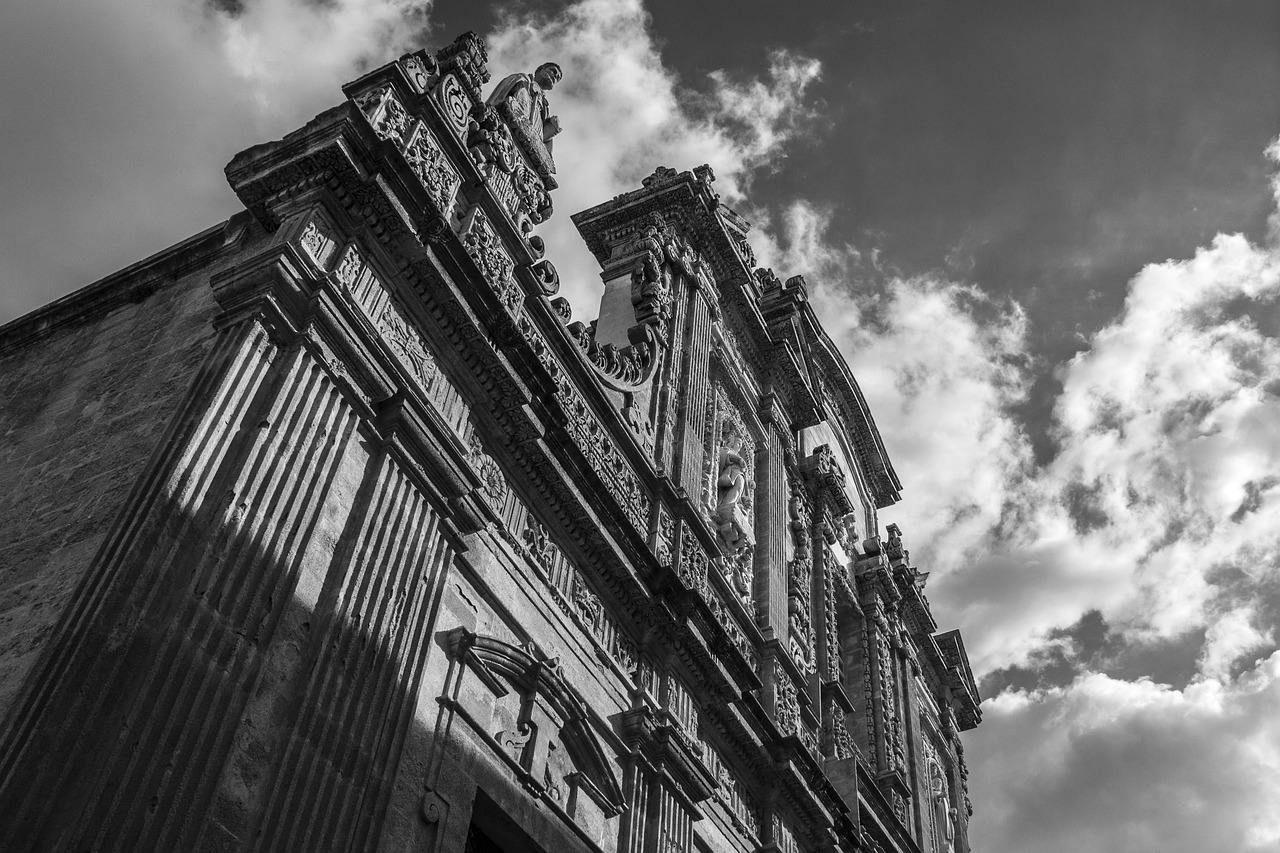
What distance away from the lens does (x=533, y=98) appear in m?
13.5

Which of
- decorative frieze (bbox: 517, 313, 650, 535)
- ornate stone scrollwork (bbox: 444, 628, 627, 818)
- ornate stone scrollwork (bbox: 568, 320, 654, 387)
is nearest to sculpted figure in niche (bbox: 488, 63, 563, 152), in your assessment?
ornate stone scrollwork (bbox: 568, 320, 654, 387)

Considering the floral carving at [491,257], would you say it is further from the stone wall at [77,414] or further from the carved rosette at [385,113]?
the stone wall at [77,414]

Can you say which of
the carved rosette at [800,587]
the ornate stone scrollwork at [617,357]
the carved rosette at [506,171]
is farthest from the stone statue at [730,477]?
the carved rosette at [506,171]

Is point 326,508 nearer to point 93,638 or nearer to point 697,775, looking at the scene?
point 93,638

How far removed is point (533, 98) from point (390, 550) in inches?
280

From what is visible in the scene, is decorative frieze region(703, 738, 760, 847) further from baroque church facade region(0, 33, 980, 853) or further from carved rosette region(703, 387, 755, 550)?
carved rosette region(703, 387, 755, 550)

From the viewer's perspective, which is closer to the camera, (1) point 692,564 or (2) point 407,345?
(2) point 407,345

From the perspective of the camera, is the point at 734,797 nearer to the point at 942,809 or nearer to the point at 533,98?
the point at 533,98

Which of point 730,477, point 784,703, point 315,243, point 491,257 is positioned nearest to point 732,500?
point 730,477

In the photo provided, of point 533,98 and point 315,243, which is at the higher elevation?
point 533,98

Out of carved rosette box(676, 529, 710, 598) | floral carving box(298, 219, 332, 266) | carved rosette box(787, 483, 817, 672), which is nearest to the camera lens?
floral carving box(298, 219, 332, 266)

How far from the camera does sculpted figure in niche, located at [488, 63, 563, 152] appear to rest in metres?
12.9

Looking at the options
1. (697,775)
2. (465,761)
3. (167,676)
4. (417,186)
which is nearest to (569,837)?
(465,761)

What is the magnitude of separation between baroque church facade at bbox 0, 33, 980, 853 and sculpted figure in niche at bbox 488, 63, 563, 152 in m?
0.07
